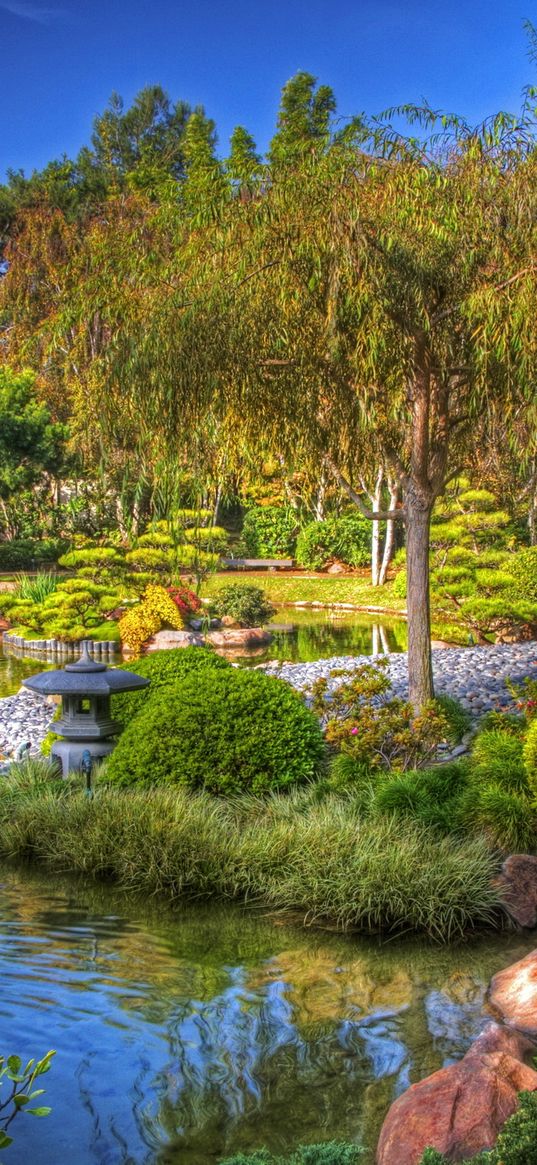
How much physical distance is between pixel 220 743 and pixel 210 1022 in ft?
8.82

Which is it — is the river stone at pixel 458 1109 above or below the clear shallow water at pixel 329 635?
above

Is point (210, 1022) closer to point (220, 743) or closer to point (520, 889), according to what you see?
point (520, 889)

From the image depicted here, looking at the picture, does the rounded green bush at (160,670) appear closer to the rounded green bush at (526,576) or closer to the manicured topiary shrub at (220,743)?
the manicured topiary shrub at (220,743)

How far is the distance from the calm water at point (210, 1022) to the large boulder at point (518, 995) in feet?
0.31

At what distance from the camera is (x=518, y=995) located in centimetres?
408

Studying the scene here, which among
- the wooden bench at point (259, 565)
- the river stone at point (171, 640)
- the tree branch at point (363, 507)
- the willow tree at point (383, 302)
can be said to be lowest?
the river stone at point (171, 640)

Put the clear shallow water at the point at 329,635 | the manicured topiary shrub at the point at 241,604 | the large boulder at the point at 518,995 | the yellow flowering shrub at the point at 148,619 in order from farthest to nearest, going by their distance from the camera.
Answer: the manicured topiary shrub at the point at 241,604, the yellow flowering shrub at the point at 148,619, the clear shallow water at the point at 329,635, the large boulder at the point at 518,995

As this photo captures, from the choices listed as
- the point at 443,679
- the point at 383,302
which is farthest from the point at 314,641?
the point at 383,302

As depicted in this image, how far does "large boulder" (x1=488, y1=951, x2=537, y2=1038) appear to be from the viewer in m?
3.90

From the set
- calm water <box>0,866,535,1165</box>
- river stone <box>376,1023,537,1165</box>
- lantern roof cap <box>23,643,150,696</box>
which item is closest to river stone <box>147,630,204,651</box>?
lantern roof cap <box>23,643,150,696</box>

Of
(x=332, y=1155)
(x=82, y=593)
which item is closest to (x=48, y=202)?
(x=82, y=593)

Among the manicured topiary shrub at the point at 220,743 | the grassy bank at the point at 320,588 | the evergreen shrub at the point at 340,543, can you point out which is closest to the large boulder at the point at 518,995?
the manicured topiary shrub at the point at 220,743

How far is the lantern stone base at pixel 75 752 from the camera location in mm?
7238

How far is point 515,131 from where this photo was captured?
7.06 m
